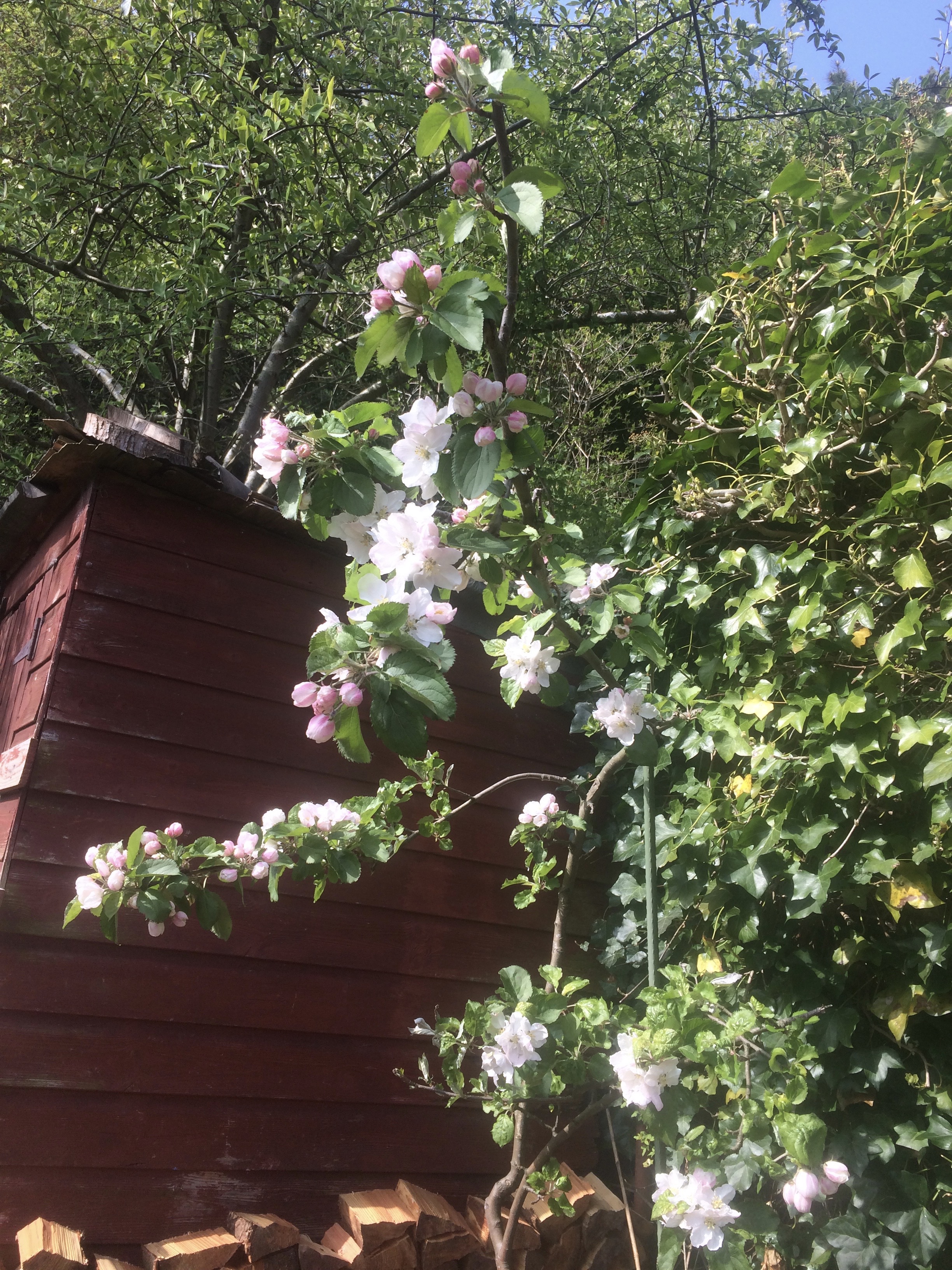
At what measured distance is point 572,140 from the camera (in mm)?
4020

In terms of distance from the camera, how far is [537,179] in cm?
107

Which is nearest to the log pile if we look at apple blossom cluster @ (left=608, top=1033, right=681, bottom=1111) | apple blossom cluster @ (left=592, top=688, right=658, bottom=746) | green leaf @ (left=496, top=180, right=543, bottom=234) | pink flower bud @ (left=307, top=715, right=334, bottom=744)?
apple blossom cluster @ (left=608, top=1033, right=681, bottom=1111)

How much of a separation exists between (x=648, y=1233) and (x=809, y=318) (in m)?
2.26

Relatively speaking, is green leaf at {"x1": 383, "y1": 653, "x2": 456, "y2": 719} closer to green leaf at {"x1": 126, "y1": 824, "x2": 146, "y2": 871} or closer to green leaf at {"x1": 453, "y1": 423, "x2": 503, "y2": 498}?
green leaf at {"x1": 453, "y1": 423, "x2": 503, "y2": 498}

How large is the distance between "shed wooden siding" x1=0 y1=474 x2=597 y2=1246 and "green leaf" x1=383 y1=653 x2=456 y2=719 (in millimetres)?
1233

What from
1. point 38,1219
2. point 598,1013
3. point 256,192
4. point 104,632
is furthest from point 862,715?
point 256,192

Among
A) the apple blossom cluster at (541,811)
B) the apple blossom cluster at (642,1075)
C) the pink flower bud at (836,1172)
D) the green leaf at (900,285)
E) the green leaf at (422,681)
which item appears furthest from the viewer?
the apple blossom cluster at (541,811)

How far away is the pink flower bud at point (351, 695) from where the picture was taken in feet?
3.37

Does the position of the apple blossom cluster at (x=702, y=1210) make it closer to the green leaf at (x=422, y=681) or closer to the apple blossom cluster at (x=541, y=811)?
the apple blossom cluster at (x=541, y=811)

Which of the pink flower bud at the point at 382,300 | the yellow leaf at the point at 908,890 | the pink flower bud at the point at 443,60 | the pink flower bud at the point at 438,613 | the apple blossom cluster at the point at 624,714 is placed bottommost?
the yellow leaf at the point at 908,890

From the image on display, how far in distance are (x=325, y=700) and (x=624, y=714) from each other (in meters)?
0.65

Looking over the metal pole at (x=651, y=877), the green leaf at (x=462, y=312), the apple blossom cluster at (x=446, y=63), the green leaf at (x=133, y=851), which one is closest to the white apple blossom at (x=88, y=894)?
the green leaf at (x=133, y=851)

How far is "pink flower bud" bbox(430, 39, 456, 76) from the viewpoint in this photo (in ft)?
3.37

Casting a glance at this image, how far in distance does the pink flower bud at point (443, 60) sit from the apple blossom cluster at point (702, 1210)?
1603mm
